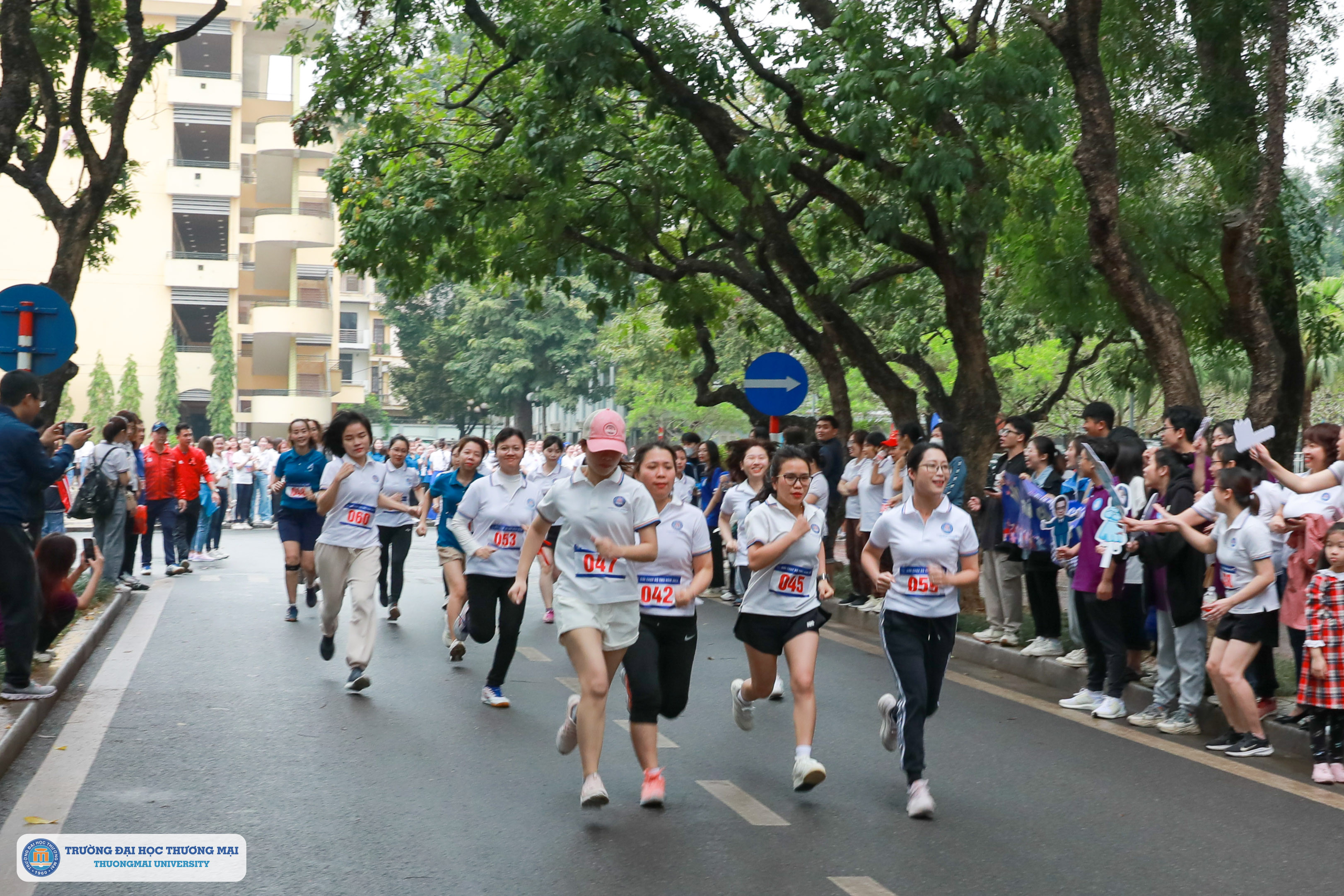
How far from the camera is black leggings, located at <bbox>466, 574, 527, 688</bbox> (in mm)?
9367

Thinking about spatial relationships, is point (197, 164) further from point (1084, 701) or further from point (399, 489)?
point (1084, 701)

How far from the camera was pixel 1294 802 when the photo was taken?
6.99 meters

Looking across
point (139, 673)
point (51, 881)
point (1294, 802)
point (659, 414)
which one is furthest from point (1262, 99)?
point (659, 414)

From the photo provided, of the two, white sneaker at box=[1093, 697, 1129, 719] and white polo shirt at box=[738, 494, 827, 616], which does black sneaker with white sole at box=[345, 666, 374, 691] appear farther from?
white sneaker at box=[1093, 697, 1129, 719]

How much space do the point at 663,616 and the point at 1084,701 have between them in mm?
3863

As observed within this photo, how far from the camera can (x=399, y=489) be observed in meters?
13.3

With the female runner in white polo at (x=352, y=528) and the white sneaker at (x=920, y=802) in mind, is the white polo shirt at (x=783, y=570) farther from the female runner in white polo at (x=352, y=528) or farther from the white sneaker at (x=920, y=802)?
the female runner in white polo at (x=352, y=528)

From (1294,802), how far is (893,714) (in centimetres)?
193

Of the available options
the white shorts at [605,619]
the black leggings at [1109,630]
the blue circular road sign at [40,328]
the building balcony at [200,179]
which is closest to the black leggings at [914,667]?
the white shorts at [605,619]

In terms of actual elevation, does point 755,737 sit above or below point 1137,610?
below

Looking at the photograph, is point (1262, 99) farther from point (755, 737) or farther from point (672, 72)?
point (755, 737)

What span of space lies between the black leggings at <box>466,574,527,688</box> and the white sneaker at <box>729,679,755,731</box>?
1872 mm

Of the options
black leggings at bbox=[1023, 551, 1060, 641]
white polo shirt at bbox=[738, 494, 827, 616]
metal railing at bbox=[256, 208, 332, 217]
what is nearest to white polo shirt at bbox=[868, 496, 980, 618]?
white polo shirt at bbox=[738, 494, 827, 616]

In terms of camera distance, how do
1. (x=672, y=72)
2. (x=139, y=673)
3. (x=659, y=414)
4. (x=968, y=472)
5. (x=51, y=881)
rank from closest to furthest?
(x=51, y=881) → (x=139, y=673) → (x=968, y=472) → (x=672, y=72) → (x=659, y=414)
